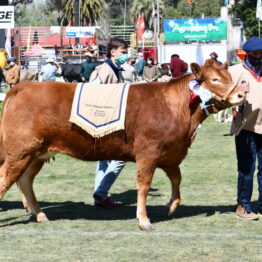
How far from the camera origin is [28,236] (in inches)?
325

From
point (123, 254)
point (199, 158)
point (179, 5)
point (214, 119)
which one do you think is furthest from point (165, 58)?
point (179, 5)

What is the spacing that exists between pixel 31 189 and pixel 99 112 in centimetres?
137

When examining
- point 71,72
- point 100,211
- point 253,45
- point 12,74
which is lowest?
point 71,72

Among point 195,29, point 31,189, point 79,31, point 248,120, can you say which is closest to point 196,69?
point 248,120

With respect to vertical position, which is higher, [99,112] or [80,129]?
[99,112]

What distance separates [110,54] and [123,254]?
3.29 metres

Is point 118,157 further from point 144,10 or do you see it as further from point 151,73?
point 144,10

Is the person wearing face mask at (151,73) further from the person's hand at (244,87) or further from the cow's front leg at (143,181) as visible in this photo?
the cow's front leg at (143,181)

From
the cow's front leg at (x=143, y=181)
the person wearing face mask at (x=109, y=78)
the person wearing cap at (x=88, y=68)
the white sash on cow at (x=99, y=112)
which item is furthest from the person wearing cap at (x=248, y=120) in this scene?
the person wearing cap at (x=88, y=68)

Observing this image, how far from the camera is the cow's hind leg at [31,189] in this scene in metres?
9.09

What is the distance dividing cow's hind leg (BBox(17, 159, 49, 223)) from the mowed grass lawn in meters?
0.12

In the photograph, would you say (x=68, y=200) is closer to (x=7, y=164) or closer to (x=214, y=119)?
(x=7, y=164)

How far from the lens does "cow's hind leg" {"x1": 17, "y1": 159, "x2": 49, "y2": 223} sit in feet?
29.8

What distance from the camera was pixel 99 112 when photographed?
28.4 ft
